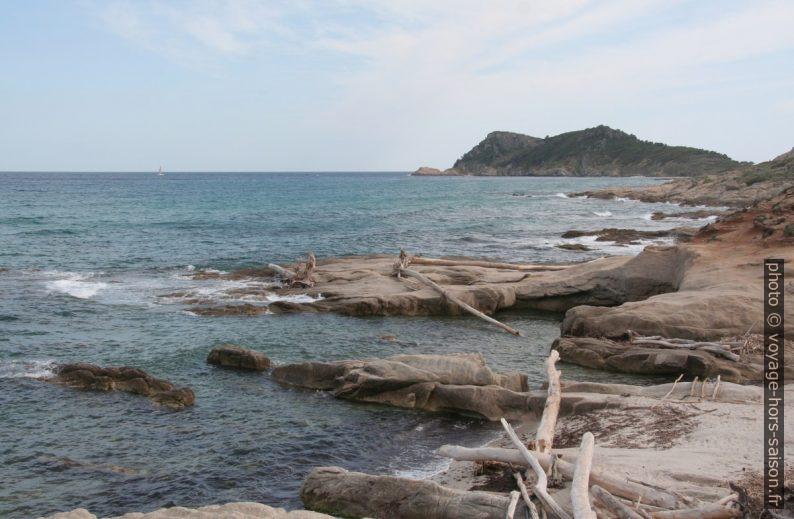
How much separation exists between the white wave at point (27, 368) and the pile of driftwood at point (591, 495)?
44.5 ft

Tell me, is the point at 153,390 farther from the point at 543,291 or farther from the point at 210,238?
the point at 210,238

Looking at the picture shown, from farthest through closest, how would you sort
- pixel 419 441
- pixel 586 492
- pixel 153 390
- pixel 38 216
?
pixel 38 216
pixel 153 390
pixel 419 441
pixel 586 492

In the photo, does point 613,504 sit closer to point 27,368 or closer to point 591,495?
point 591,495

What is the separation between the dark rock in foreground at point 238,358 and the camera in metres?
18.7

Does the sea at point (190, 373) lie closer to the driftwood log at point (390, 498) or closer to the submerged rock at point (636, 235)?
the driftwood log at point (390, 498)

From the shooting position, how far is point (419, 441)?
13.8m

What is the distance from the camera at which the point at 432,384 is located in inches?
617

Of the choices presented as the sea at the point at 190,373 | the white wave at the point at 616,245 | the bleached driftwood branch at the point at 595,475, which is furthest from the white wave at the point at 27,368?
the white wave at the point at 616,245

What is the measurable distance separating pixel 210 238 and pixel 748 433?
142 feet

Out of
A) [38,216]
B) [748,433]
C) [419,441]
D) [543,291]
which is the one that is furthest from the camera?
[38,216]

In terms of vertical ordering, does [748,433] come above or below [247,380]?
above

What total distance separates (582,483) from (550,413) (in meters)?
4.43

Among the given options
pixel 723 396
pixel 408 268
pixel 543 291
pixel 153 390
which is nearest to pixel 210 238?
pixel 408 268

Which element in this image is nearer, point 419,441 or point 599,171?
point 419,441
